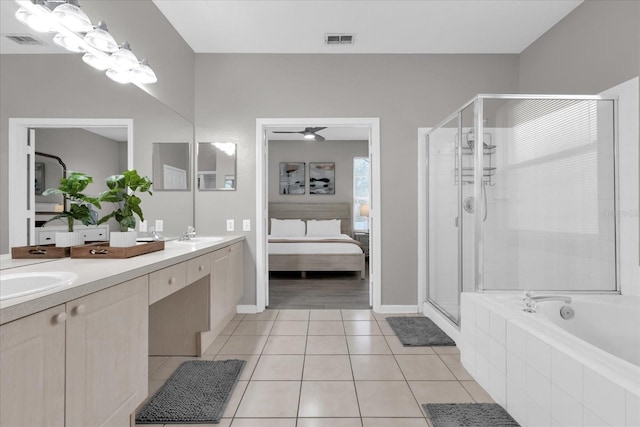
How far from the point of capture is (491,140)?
2320 millimetres

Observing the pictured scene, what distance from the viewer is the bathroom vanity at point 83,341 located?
86 cm

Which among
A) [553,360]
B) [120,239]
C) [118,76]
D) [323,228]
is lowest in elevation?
[553,360]

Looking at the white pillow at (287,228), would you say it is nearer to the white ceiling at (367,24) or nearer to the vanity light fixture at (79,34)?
the white ceiling at (367,24)

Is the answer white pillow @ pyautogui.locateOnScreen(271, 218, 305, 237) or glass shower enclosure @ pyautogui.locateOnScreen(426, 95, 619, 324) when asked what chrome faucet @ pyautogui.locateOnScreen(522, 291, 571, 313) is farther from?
white pillow @ pyautogui.locateOnScreen(271, 218, 305, 237)

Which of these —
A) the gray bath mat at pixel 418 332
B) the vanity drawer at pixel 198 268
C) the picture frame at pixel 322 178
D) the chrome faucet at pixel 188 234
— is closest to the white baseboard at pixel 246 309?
the chrome faucet at pixel 188 234

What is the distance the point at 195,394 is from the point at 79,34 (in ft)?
6.89

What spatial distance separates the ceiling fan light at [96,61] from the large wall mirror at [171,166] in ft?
2.25

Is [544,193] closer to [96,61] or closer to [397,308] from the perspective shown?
[397,308]

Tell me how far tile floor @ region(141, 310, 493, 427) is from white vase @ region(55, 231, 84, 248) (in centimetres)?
97

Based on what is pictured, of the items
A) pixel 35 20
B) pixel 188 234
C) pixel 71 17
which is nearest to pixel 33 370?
pixel 35 20

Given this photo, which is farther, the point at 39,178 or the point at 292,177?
the point at 292,177

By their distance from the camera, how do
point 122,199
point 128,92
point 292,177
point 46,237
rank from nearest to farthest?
point 46,237, point 122,199, point 128,92, point 292,177

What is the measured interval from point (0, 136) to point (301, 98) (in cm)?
258

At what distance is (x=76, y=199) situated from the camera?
65.3 inches
